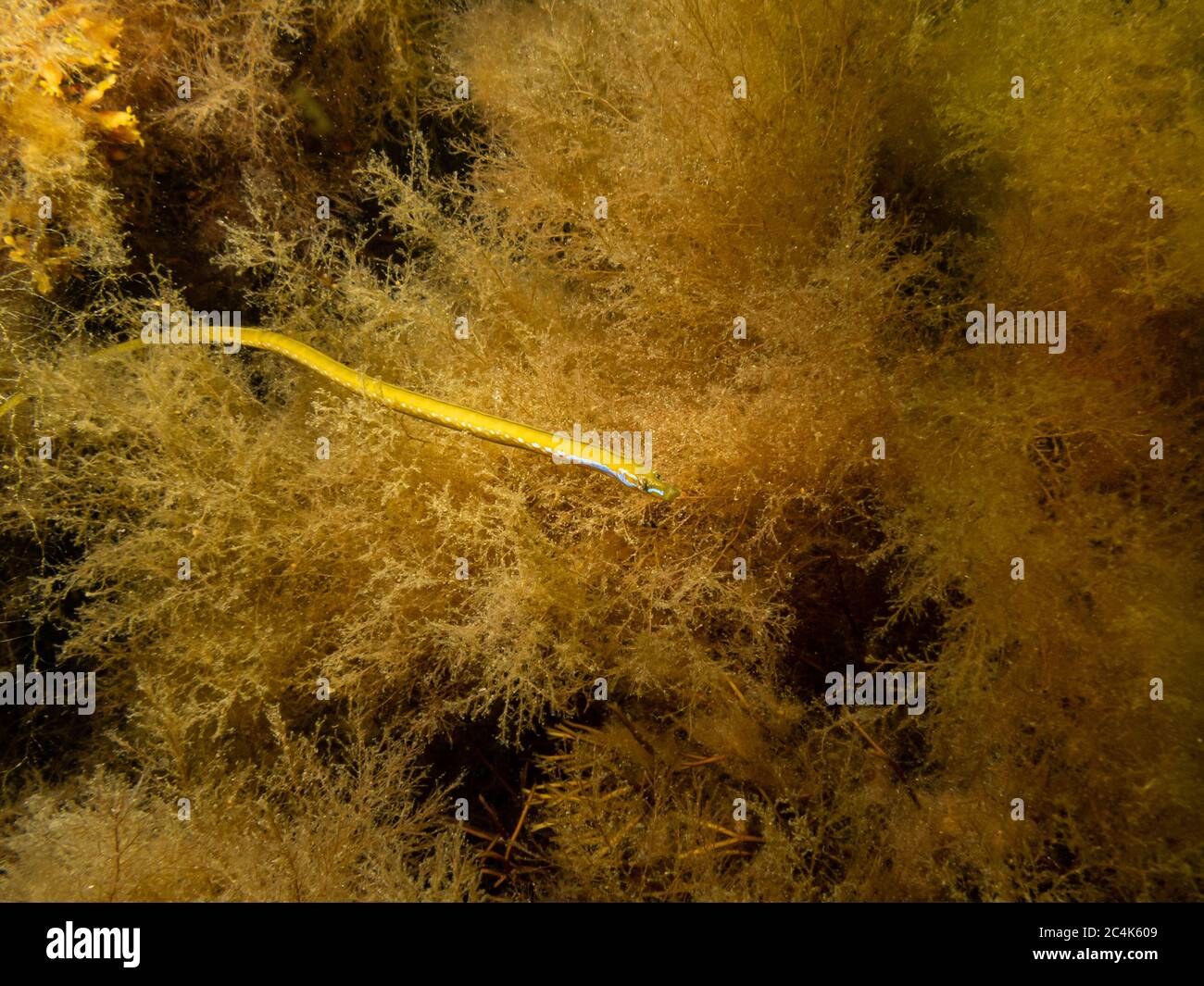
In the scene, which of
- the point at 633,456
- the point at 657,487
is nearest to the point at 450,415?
the point at 633,456

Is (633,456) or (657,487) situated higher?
(633,456)

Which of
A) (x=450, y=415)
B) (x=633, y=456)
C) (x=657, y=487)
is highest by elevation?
(x=450, y=415)

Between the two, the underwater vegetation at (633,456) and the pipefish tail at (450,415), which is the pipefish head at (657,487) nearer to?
the pipefish tail at (450,415)

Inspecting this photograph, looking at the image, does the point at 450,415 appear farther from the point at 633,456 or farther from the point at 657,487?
the point at 657,487

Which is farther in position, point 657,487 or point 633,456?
point 633,456

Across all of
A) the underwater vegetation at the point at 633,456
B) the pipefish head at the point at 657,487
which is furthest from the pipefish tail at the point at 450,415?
the underwater vegetation at the point at 633,456
